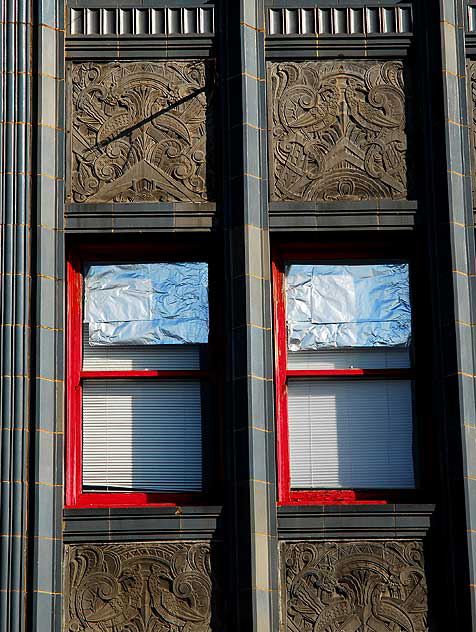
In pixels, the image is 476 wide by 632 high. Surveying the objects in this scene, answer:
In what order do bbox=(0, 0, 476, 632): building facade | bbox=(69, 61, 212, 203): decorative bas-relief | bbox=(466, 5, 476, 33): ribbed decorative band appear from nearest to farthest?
bbox=(0, 0, 476, 632): building facade < bbox=(69, 61, 212, 203): decorative bas-relief < bbox=(466, 5, 476, 33): ribbed decorative band

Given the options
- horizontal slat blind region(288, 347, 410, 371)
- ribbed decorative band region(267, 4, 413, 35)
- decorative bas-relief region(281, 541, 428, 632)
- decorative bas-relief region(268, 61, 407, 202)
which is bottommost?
decorative bas-relief region(281, 541, 428, 632)

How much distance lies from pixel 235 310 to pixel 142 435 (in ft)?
4.84

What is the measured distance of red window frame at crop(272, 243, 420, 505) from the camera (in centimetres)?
1645

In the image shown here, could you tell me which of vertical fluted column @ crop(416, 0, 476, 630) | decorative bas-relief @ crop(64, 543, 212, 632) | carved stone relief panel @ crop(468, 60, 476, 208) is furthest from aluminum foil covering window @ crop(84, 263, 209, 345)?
carved stone relief panel @ crop(468, 60, 476, 208)

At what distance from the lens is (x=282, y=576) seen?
52.2 ft

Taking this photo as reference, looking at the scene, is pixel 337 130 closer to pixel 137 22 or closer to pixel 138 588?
pixel 137 22

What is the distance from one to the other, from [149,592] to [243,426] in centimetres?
174

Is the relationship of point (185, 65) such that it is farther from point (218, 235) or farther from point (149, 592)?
point (149, 592)

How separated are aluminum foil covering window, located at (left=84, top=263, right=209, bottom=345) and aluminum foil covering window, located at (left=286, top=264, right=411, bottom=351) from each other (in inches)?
36.1

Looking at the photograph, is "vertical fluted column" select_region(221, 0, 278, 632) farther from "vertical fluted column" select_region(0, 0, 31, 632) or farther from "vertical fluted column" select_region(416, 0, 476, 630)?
"vertical fluted column" select_region(0, 0, 31, 632)

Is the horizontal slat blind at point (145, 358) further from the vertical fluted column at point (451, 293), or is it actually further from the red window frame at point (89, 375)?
the vertical fluted column at point (451, 293)

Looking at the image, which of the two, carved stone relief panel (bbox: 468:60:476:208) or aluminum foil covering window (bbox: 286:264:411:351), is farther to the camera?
carved stone relief panel (bbox: 468:60:476:208)

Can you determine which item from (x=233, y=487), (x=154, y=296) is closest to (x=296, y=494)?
(x=233, y=487)

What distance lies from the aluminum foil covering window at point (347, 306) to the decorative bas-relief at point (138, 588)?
2.45 metres
